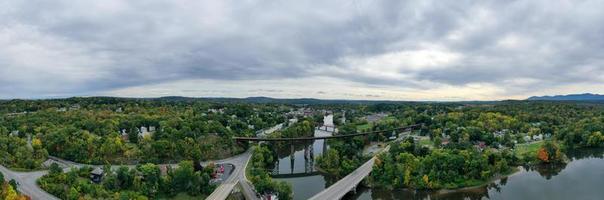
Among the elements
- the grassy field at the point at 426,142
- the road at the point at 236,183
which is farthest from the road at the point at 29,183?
the grassy field at the point at 426,142

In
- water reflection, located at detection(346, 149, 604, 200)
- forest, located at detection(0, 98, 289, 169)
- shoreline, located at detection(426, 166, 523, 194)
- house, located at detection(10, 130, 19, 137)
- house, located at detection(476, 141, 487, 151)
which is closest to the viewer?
water reflection, located at detection(346, 149, 604, 200)

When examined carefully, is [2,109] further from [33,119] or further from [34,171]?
[34,171]

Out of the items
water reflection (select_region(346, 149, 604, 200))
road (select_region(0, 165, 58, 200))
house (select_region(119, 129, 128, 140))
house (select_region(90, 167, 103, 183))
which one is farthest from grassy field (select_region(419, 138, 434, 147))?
road (select_region(0, 165, 58, 200))

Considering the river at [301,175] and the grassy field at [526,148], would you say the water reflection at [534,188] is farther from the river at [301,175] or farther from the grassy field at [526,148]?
the grassy field at [526,148]

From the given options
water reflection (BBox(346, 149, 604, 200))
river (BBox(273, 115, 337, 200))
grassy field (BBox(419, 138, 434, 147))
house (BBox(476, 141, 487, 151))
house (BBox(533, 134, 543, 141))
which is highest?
house (BBox(533, 134, 543, 141))

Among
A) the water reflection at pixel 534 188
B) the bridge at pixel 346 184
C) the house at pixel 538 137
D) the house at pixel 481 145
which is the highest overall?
the house at pixel 538 137

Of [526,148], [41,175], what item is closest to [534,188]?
[526,148]

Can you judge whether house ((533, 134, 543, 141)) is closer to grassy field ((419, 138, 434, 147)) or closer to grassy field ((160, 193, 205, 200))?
grassy field ((419, 138, 434, 147))
